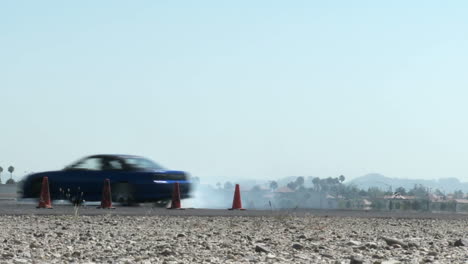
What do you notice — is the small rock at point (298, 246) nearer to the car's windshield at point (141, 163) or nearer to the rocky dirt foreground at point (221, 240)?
the rocky dirt foreground at point (221, 240)

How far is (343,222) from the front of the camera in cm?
1866

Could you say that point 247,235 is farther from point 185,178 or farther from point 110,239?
point 185,178

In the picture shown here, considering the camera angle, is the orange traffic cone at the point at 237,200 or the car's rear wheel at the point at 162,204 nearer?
the orange traffic cone at the point at 237,200

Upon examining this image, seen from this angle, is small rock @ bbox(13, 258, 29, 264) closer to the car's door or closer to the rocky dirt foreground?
the rocky dirt foreground

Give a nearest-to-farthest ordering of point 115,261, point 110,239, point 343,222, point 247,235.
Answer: point 115,261, point 110,239, point 247,235, point 343,222

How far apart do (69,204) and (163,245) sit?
13393 millimetres

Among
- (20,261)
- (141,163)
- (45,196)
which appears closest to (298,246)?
(20,261)

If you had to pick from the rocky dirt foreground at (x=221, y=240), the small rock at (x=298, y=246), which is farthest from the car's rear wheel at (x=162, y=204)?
the small rock at (x=298, y=246)

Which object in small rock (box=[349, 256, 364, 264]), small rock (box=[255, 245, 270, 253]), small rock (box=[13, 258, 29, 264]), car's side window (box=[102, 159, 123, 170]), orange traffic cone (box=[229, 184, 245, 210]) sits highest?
car's side window (box=[102, 159, 123, 170])

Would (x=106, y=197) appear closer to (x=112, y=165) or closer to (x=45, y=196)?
(x=45, y=196)

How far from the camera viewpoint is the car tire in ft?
78.6

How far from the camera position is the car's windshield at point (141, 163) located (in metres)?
24.3

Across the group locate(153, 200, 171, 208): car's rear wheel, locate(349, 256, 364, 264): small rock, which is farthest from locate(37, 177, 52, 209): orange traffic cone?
locate(349, 256, 364, 264): small rock

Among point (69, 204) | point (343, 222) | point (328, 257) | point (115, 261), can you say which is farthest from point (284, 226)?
point (69, 204)
